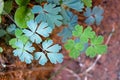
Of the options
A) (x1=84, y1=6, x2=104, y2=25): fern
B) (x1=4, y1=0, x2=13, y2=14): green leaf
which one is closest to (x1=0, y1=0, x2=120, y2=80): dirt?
(x1=84, y1=6, x2=104, y2=25): fern

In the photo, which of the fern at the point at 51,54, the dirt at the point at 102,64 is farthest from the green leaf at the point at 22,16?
the dirt at the point at 102,64

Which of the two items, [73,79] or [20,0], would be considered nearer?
[20,0]

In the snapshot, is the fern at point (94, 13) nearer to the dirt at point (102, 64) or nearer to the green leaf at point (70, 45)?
the green leaf at point (70, 45)

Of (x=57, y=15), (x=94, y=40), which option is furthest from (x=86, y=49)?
(x=57, y=15)

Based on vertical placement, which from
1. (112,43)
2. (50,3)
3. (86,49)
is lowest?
(112,43)

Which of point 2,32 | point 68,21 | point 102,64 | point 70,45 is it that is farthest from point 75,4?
point 102,64

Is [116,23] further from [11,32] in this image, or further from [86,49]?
[11,32]

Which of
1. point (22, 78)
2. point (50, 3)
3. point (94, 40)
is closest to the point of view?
point (50, 3)

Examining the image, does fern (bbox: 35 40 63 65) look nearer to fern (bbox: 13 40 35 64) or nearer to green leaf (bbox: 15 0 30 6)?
fern (bbox: 13 40 35 64)
